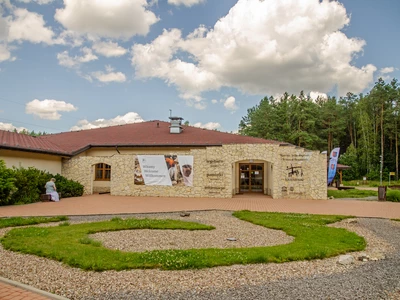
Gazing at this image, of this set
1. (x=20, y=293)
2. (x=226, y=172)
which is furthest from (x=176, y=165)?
(x=20, y=293)

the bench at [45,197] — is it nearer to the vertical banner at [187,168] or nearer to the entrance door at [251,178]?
the vertical banner at [187,168]

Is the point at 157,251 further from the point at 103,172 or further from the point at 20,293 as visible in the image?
the point at 103,172

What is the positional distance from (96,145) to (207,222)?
14.8 m

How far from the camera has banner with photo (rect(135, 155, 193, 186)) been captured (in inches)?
787

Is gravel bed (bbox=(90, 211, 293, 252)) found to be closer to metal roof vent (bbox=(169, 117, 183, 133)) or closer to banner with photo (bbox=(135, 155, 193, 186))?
banner with photo (bbox=(135, 155, 193, 186))

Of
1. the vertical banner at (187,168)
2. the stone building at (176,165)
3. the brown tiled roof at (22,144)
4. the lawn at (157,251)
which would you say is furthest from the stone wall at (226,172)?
the lawn at (157,251)

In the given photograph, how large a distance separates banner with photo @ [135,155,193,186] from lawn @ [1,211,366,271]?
34.4 ft

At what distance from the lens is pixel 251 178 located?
23.4 m

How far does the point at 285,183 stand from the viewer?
19422mm

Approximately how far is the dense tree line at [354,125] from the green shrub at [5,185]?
35.6 metres

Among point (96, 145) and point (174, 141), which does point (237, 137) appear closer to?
point (174, 141)

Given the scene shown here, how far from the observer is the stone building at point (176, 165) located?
752 inches

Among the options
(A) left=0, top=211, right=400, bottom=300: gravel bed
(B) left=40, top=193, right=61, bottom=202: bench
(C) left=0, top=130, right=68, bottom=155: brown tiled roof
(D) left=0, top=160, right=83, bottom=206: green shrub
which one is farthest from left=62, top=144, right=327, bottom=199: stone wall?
(A) left=0, top=211, right=400, bottom=300: gravel bed

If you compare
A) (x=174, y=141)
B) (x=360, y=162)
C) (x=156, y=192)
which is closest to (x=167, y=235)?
(x=156, y=192)
